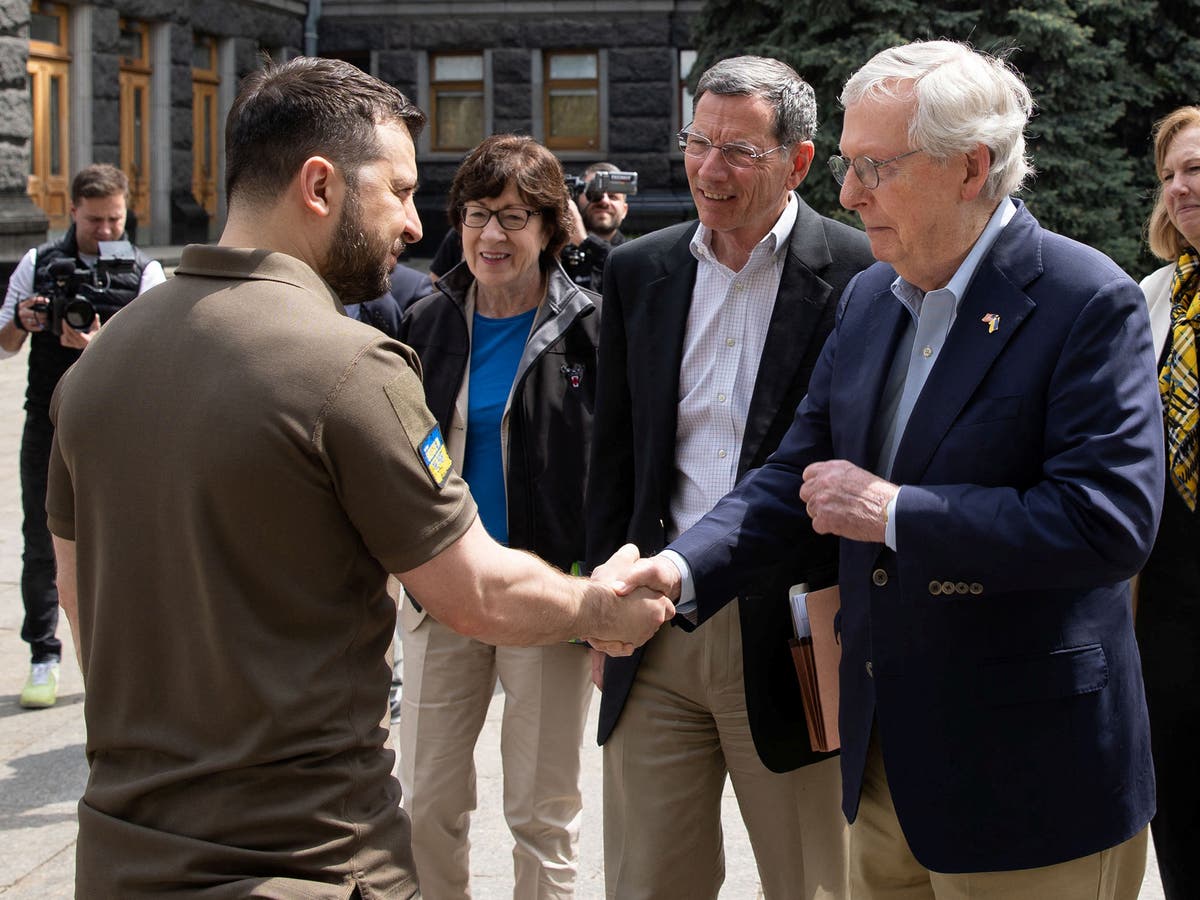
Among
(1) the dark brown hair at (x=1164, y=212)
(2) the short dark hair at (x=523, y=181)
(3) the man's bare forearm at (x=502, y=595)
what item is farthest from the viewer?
(2) the short dark hair at (x=523, y=181)

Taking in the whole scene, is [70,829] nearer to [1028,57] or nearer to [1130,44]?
[1028,57]

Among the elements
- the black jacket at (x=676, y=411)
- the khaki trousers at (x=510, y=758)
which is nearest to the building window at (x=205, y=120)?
the khaki trousers at (x=510, y=758)

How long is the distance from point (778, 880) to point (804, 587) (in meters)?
0.73

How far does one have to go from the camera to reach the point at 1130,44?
13.5m

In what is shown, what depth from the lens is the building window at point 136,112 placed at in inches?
758

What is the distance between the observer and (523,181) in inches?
164

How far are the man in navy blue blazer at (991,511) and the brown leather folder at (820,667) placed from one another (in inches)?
10.3

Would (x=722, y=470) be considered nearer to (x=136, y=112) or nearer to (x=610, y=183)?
(x=610, y=183)

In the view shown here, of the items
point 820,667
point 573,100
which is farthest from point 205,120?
point 820,667

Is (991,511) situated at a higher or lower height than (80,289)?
lower

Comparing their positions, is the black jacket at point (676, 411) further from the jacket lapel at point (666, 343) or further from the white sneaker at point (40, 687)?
the white sneaker at point (40, 687)

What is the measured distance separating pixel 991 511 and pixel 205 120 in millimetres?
20898

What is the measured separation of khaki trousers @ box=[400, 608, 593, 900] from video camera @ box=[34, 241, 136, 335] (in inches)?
101

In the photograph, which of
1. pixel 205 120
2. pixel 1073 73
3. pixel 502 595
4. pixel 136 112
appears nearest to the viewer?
pixel 502 595
